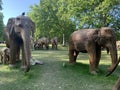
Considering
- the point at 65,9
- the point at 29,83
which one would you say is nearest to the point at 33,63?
the point at 29,83

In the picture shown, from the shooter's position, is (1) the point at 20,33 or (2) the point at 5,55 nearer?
(1) the point at 20,33

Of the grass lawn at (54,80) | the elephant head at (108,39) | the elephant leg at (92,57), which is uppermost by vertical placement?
the elephant head at (108,39)

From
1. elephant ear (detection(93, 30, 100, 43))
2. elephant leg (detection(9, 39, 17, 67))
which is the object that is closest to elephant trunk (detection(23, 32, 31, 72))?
elephant leg (detection(9, 39, 17, 67))

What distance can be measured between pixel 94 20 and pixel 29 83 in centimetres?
2710

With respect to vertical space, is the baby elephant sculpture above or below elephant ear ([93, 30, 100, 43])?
below

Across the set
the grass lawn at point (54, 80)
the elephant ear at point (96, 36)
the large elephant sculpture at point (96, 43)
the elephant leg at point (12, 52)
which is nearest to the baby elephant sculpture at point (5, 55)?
the elephant leg at point (12, 52)

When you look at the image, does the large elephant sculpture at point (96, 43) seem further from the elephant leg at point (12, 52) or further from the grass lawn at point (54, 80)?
the elephant leg at point (12, 52)

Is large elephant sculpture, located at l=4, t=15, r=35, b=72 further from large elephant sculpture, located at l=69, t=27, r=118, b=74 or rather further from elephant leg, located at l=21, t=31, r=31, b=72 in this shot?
large elephant sculpture, located at l=69, t=27, r=118, b=74

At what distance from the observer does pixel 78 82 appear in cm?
907

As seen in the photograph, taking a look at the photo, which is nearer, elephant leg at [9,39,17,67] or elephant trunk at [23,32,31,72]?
elephant trunk at [23,32,31,72]

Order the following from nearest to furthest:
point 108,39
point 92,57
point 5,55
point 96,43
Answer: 1. point 108,39
2. point 92,57
3. point 96,43
4. point 5,55

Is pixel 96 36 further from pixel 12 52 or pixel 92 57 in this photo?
pixel 12 52

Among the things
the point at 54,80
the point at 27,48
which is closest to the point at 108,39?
the point at 54,80

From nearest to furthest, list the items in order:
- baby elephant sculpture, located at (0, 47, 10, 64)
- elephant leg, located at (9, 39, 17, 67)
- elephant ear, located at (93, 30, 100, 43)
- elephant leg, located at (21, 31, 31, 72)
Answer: elephant leg, located at (21, 31, 31, 72) < elephant ear, located at (93, 30, 100, 43) < elephant leg, located at (9, 39, 17, 67) < baby elephant sculpture, located at (0, 47, 10, 64)
